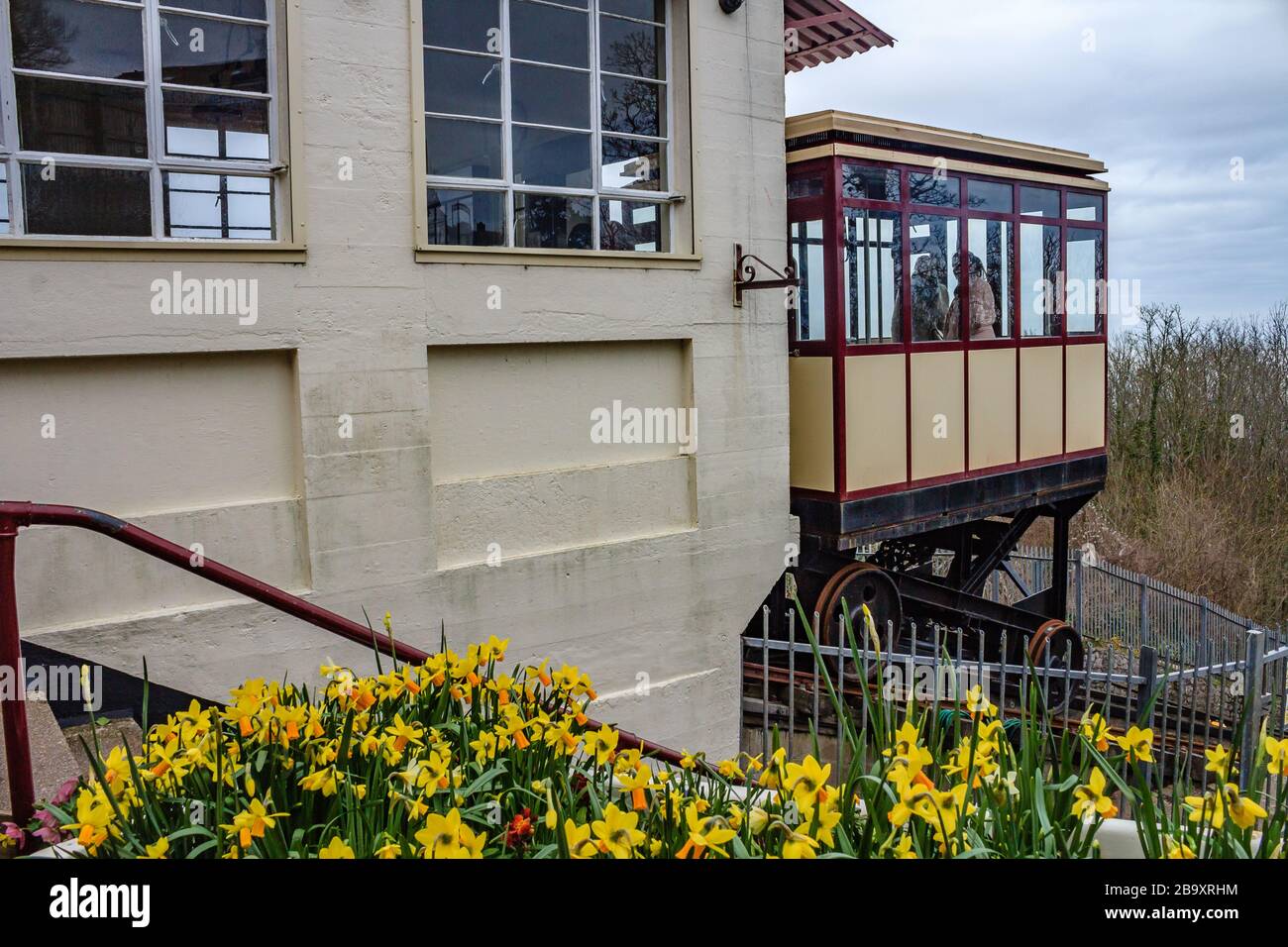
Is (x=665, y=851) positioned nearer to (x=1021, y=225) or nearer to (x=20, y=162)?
(x=20, y=162)

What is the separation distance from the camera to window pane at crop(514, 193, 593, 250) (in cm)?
727

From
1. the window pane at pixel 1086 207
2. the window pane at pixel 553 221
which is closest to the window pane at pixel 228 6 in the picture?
the window pane at pixel 553 221

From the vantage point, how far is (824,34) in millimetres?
10398

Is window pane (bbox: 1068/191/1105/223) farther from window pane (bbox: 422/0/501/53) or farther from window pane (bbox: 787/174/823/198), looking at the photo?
window pane (bbox: 422/0/501/53)

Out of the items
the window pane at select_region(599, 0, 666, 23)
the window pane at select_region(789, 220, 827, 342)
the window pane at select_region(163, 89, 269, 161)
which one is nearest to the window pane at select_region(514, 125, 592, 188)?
the window pane at select_region(599, 0, 666, 23)

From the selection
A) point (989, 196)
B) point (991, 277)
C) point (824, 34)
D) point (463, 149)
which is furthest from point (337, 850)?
point (824, 34)

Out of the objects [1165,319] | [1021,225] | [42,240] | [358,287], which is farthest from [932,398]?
[1165,319]

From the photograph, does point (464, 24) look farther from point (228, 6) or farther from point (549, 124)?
point (228, 6)

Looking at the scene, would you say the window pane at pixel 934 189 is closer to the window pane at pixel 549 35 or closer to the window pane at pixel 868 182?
the window pane at pixel 868 182

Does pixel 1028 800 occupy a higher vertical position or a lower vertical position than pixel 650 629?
higher

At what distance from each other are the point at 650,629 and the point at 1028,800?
203 inches

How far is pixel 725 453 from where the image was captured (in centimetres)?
813

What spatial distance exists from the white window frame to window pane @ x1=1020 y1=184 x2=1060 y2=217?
4228 mm

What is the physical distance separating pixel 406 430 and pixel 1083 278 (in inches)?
308
